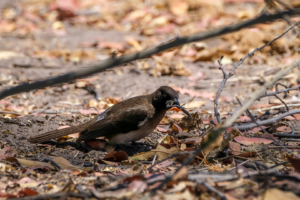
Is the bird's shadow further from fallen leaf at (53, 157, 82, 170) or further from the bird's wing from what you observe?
fallen leaf at (53, 157, 82, 170)

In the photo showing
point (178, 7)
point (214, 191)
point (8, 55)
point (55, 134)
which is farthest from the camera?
point (178, 7)

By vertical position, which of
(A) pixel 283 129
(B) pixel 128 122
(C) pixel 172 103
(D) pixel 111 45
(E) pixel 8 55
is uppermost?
(E) pixel 8 55

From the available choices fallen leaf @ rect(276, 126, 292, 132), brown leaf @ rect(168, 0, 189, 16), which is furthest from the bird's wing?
brown leaf @ rect(168, 0, 189, 16)

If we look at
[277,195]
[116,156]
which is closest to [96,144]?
[116,156]

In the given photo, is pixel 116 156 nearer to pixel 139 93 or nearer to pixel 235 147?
pixel 235 147

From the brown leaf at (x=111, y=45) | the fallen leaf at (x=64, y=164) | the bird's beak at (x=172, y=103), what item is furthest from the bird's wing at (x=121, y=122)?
the brown leaf at (x=111, y=45)

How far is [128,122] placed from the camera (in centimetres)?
488

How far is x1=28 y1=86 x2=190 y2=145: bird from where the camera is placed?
480 cm

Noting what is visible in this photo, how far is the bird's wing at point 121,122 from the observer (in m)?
4.84

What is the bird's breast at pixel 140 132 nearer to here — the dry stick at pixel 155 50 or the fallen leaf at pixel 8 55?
the dry stick at pixel 155 50

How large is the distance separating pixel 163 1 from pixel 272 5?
32.2 ft

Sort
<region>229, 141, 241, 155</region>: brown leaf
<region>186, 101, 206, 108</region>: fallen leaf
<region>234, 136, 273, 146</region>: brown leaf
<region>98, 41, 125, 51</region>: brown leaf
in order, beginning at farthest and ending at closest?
1. <region>98, 41, 125, 51</region>: brown leaf
2. <region>186, 101, 206, 108</region>: fallen leaf
3. <region>234, 136, 273, 146</region>: brown leaf
4. <region>229, 141, 241, 155</region>: brown leaf

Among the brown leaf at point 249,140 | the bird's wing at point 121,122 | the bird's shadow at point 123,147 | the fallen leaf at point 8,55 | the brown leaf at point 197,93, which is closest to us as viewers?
the brown leaf at point 249,140

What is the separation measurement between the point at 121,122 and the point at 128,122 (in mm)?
97
